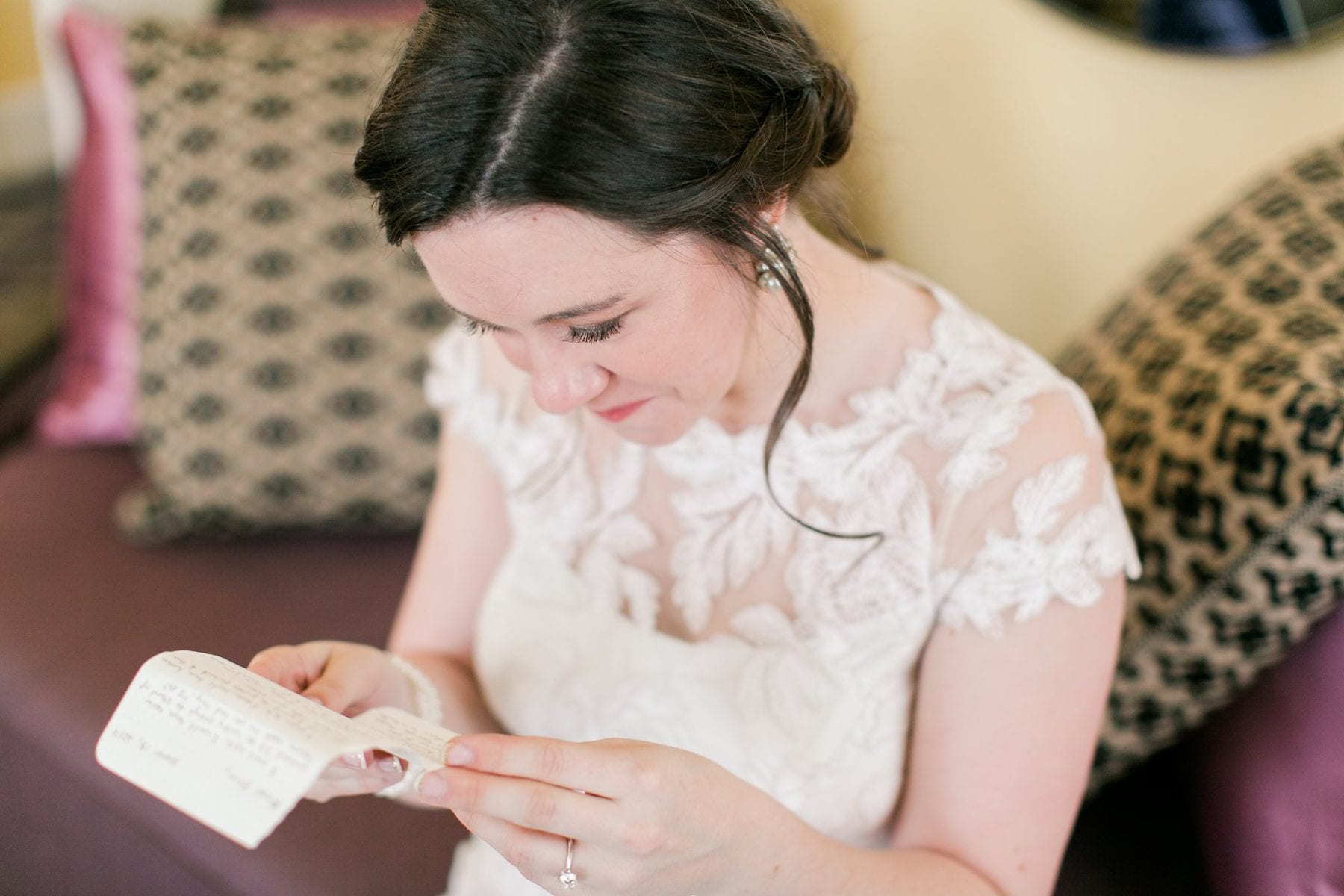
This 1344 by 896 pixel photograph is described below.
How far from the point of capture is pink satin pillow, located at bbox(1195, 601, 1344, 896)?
92 cm

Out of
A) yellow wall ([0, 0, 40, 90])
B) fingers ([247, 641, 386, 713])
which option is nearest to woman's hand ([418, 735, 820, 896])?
fingers ([247, 641, 386, 713])

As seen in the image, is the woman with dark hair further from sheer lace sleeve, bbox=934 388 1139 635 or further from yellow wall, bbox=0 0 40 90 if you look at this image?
yellow wall, bbox=0 0 40 90

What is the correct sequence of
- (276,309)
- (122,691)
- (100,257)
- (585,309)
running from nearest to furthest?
(585,309) → (122,691) → (276,309) → (100,257)

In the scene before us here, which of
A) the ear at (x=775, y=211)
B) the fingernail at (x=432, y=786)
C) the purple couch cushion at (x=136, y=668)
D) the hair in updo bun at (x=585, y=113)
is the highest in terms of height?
the hair in updo bun at (x=585, y=113)

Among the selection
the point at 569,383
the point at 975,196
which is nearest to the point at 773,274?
the point at 569,383

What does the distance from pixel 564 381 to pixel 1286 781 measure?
0.71 metres

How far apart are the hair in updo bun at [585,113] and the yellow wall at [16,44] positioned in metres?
2.03

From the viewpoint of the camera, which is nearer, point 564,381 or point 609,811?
point 609,811

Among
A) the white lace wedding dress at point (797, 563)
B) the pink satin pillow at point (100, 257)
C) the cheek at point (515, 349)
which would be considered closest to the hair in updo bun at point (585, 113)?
the cheek at point (515, 349)

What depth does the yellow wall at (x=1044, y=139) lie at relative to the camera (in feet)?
4.38

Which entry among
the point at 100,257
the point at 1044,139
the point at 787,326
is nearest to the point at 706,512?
the point at 787,326

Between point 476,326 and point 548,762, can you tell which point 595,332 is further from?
point 548,762

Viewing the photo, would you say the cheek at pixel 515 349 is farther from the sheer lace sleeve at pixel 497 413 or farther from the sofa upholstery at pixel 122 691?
the sofa upholstery at pixel 122 691

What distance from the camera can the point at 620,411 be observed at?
0.93 m
